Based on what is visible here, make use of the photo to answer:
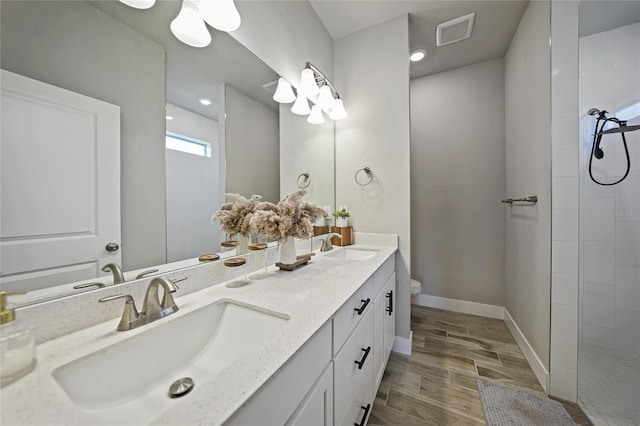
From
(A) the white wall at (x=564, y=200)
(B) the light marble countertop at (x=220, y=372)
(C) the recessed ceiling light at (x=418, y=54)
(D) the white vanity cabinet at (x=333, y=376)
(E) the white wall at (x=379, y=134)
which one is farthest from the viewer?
(C) the recessed ceiling light at (x=418, y=54)

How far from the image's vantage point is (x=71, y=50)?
2.03 ft

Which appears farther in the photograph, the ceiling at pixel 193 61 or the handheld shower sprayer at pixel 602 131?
the handheld shower sprayer at pixel 602 131

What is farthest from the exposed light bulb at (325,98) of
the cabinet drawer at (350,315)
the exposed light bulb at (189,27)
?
the cabinet drawer at (350,315)

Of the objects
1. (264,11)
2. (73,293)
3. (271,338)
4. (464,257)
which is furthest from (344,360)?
(464,257)

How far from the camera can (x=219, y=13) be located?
98 centimetres

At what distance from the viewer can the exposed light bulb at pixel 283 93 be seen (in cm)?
145

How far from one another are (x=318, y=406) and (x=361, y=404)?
55 centimetres

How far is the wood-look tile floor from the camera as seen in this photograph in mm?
1287

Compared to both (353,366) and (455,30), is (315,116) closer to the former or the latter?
(455,30)

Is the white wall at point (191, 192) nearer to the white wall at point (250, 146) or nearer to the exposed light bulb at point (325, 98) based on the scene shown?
the white wall at point (250, 146)

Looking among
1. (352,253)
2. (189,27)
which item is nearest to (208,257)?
(189,27)

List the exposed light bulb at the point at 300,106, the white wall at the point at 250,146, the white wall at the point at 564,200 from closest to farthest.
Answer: the white wall at the point at 250,146 < the white wall at the point at 564,200 < the exposed light bulb at the point at 300,106

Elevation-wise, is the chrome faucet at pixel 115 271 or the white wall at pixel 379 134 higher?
the white wall at pixel 379 134

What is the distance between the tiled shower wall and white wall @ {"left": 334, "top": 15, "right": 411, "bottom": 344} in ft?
3.65
